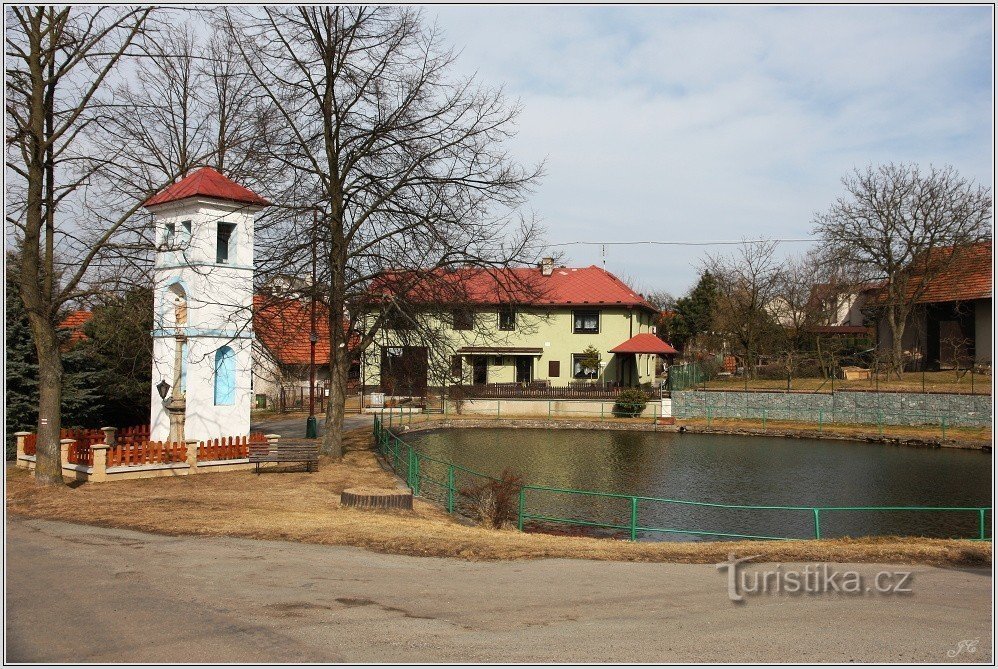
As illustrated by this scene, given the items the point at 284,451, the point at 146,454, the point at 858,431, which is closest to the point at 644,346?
the point at 858,431

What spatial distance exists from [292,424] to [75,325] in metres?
9.05

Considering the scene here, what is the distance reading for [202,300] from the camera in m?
21.4

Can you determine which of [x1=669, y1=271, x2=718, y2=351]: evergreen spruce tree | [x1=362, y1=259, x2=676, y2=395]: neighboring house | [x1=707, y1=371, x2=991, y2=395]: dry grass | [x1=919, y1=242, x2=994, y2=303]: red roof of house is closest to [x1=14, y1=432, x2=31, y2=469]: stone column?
[x1=362, y1=259, x2=676, y2=395]: neighboring house

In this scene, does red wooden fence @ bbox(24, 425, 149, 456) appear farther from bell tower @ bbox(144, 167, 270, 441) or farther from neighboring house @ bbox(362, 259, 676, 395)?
neighboring house @ bbox(362, 259, 676, 395)

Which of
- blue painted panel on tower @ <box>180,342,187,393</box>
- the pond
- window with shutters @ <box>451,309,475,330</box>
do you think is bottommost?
the pond

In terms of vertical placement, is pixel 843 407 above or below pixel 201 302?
below

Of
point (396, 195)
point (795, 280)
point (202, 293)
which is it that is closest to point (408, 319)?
point (396, 195)

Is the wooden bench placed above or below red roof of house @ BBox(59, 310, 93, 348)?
below

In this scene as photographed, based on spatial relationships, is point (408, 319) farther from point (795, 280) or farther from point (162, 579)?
point (795, 280)

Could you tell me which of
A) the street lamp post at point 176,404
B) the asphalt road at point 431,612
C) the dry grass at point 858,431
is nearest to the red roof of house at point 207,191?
the street lamp post at point 176,404

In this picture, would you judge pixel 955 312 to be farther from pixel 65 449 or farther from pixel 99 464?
pixel 65 449

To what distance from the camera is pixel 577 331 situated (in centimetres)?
5181

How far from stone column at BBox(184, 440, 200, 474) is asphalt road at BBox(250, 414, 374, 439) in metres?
11.6

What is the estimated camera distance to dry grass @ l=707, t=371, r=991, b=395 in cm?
4066
